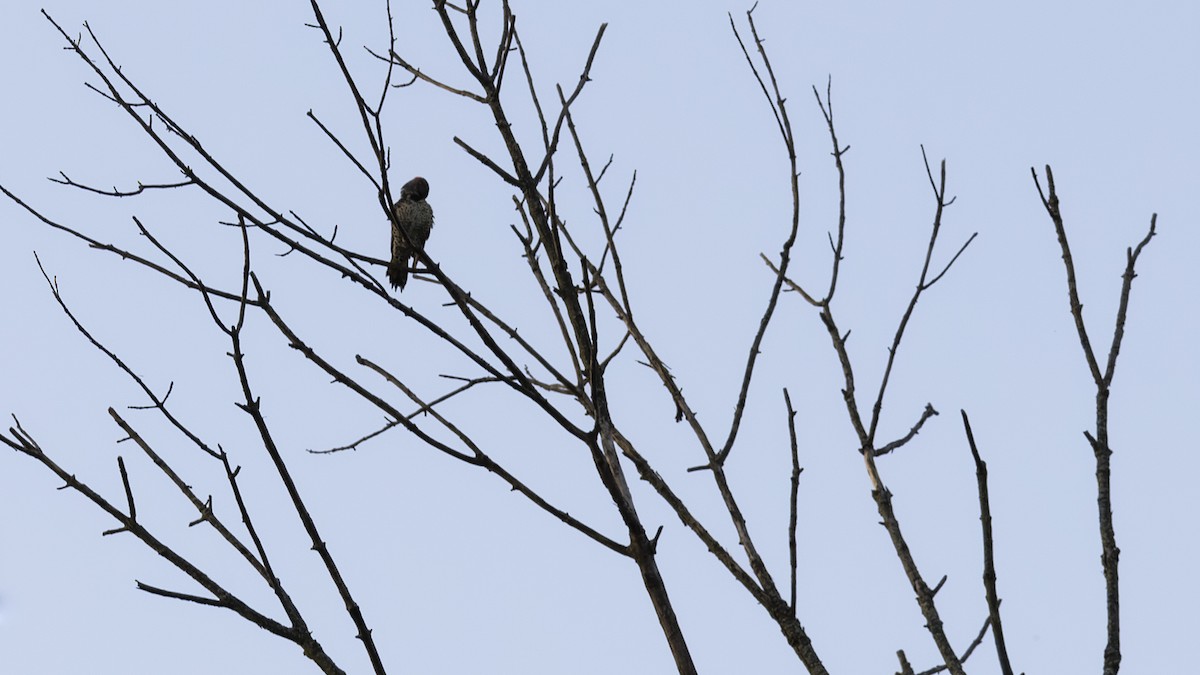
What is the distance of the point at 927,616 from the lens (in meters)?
2.42

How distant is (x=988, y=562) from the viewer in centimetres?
175

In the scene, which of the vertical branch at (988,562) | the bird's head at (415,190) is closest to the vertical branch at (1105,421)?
the vertical branch at (988,562)

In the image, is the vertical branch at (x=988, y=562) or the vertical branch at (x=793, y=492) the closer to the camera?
the vertical branch at (x=988, y=562)

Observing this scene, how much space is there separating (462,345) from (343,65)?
59 cm

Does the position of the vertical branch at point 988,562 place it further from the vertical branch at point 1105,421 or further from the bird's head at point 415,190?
the bird's head at point 415,190

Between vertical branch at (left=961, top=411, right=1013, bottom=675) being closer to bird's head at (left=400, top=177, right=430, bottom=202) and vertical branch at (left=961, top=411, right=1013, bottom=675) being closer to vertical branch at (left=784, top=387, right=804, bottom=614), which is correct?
vertical branch at (left=784, top=387, right=804, bottom=614)

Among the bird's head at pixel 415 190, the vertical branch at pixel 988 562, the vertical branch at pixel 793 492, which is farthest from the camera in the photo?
the bird's head at pixel 415 190

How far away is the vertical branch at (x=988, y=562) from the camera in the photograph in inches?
60.7

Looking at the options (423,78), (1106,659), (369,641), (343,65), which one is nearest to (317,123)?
(343,65)

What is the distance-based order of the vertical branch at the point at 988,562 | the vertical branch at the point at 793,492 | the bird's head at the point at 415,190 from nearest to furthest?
the vertical branch at the point at 988,562 < the vertical branch at the point at 793,492 < the bird's head at the point at 415,190

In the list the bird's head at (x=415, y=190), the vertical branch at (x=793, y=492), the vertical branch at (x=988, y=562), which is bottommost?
the vertical branch at (x=988, y=562)

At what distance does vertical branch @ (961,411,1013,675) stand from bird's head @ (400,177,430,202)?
9309mm

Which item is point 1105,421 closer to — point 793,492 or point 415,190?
point 793,492

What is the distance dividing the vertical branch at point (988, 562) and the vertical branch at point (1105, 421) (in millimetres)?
327
